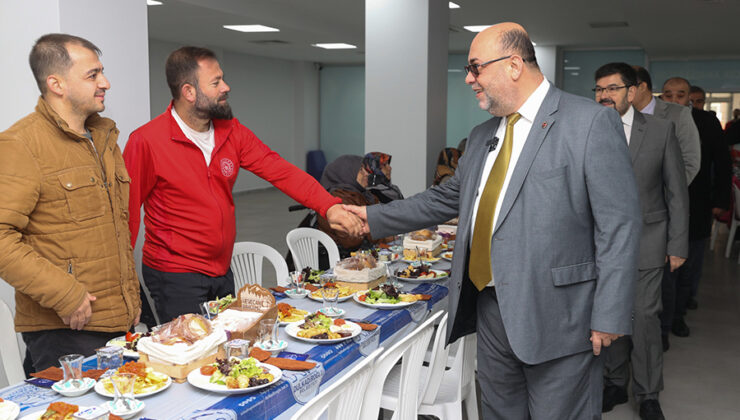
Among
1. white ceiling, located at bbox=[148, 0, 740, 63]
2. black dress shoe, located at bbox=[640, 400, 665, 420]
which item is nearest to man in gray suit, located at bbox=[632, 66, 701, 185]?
black dress shoe, located at bbox=[640, 400, 665, 420]

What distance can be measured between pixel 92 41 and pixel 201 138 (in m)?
0.71

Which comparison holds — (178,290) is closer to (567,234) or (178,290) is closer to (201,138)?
(201,138)

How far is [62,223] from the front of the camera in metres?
2.34

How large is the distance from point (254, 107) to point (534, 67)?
14.3 m

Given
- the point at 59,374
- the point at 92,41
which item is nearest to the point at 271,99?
the point at 92,41

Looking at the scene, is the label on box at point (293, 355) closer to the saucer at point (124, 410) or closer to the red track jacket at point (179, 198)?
the saucer at point (124, 410)

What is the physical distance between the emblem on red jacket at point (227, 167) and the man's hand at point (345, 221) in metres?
0.57

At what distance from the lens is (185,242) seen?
119 inches

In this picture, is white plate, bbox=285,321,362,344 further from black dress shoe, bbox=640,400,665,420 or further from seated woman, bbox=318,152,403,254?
seated woman, bbox=318,152,403,254

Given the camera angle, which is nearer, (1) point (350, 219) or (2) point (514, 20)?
(1) point (350, 219)

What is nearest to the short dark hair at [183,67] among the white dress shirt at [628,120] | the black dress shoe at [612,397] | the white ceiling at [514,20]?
the white dress shirt at [628,120]

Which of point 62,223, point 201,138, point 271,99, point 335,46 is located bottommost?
point 62,223

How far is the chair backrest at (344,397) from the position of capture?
5.34ft

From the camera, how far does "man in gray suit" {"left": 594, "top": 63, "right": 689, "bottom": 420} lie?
337 centimetres
